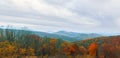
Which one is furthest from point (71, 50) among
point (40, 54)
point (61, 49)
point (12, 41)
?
point (12, 41)

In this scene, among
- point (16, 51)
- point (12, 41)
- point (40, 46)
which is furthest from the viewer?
point (12, 41)

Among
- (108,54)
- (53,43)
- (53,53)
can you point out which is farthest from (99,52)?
(53,43)

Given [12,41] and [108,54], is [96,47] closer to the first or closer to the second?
[108,54]

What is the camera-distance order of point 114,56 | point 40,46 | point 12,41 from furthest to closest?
1. point 12,41
2. point 40,46
3. point 114,56

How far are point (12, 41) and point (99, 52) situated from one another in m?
56.5

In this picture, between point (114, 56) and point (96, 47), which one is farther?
point (96, 47)

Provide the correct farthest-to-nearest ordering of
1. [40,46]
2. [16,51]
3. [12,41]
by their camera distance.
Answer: [12,41] < [40,46] < [16,51]

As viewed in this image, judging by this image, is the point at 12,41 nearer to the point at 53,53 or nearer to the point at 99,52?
the point at 53,53

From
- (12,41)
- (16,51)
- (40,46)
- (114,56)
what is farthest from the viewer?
(12,41)

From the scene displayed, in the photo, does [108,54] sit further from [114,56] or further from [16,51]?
[16,51]

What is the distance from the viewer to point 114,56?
116 metres

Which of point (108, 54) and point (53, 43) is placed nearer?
point (108, 54)

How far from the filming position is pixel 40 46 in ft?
463

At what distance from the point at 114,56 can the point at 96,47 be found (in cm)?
1680
